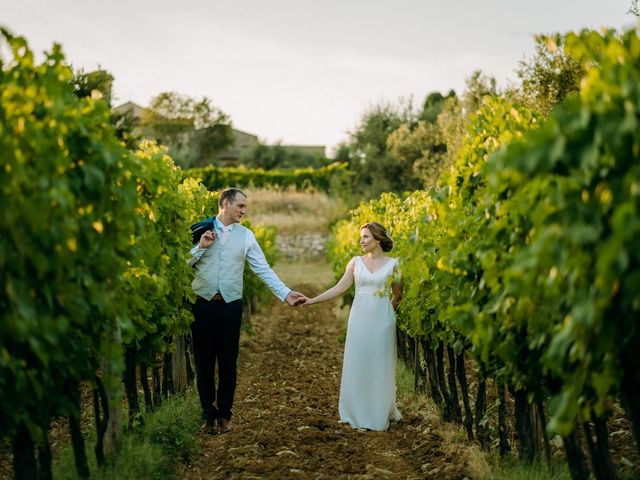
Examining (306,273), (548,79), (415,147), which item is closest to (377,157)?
(415,147)

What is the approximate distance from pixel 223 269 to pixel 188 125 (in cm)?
6047

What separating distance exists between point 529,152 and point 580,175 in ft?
1.05

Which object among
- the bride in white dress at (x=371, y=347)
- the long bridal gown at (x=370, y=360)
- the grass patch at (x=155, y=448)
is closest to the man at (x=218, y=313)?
the grass patch at (x=155, y=448)

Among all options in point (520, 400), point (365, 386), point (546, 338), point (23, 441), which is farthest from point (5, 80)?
point (365, 386)

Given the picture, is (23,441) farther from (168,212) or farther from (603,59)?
(603,59)

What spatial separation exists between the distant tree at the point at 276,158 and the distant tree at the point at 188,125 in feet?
14.9

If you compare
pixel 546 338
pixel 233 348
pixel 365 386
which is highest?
pixel 546 338

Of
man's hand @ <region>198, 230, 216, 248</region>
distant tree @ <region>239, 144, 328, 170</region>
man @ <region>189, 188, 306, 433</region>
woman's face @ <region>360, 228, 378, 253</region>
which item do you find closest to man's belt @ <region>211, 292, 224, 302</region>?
man @ <region>189, 188, 306, 433</region>

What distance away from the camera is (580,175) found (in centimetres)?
353

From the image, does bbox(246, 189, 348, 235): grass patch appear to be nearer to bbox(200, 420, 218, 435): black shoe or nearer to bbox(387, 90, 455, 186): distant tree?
bbox(387, 90, 455, 186): distant tree

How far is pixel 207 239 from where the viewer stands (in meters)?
7.54

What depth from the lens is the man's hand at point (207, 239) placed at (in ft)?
24.7

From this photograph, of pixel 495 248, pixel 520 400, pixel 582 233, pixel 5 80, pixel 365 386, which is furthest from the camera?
pixel 365 386

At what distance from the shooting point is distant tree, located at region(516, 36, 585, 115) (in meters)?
20.0
